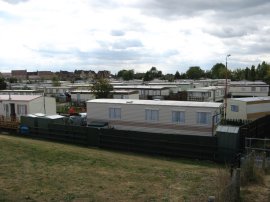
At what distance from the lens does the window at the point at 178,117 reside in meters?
24.4

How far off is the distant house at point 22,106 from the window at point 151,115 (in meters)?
12.5

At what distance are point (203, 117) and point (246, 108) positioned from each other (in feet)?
32.6

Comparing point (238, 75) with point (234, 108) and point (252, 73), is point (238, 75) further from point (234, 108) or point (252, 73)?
point (234, 108)

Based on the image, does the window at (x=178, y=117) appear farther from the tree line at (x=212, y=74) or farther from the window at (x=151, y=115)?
the tree line at (x=212, y=74)

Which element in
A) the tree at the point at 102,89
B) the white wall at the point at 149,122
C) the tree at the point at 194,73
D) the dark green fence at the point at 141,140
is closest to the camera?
the dark green fence at the point at 141,140

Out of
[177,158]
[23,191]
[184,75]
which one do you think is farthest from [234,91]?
[184,75]

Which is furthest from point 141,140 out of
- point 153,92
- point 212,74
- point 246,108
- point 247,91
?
point 212,74

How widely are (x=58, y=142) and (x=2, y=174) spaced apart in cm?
1313

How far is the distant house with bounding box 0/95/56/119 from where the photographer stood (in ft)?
102

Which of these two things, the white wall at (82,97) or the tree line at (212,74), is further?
the tree line at (212,74)

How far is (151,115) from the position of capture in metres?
25.7

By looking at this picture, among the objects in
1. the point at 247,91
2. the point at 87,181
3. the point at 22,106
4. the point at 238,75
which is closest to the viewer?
the point at 87,181

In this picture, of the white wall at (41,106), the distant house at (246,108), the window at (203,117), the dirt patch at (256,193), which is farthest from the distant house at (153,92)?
the dirt patch at (256,193)

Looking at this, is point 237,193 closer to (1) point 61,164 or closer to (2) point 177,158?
(1) point 61,164
